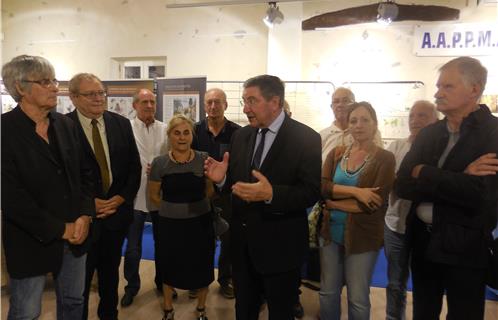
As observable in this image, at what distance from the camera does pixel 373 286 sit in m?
3.15

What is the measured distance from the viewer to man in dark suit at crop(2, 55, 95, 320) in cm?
144

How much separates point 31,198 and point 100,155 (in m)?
0.56

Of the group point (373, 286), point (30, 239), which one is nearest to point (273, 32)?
point (373, 286)

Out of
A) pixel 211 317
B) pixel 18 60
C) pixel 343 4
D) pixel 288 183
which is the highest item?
pixel 343 4

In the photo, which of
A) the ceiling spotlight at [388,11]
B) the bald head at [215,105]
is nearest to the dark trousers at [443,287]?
the bald head at [215,105]

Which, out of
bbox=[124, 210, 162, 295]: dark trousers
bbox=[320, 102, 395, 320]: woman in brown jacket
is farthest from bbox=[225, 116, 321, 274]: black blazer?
bbox=[124, 210, 162, 295]: dark trousers

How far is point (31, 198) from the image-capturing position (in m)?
1.46

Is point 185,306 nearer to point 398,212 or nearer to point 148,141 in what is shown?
point 148,141

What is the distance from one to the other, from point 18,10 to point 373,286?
6407 mm

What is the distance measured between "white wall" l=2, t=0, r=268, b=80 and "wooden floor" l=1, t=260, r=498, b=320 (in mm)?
3219

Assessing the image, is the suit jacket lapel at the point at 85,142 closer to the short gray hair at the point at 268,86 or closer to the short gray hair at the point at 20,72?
the short gray hair at the point at 20,72

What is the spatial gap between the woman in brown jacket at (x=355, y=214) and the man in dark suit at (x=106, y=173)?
1158 mm

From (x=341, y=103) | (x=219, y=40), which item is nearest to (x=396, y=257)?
(x=341, y=103)

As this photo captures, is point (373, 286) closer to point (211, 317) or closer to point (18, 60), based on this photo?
point (211, 317)
